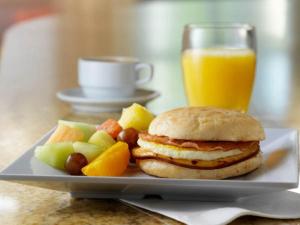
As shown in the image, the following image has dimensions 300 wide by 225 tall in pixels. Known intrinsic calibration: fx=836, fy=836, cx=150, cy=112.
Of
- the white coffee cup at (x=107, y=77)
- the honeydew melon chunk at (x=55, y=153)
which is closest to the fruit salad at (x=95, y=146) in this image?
the honeydew melon chunk at (x=55, y=153)

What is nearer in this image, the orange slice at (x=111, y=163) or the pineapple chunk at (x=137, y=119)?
the orange slice at (x=111, y=163)

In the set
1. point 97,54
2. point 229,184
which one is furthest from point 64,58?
point 229,184

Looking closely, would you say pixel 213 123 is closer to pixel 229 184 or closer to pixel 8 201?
pixel 229 184

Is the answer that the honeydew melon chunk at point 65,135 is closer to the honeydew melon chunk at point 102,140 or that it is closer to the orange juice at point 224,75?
the honeydew melon chunk at point 102,140

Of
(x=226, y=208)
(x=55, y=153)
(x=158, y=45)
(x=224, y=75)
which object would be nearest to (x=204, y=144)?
(x=226, y=208)

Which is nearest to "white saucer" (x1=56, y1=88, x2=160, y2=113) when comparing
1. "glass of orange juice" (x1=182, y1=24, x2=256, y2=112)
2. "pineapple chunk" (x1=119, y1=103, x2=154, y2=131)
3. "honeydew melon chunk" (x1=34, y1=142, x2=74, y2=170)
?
"glass of orange juice" (x1=182, y1=24, x2=256, y2=112)

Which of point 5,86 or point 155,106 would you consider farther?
point 5,86
